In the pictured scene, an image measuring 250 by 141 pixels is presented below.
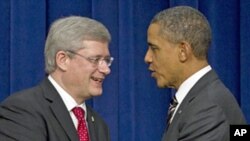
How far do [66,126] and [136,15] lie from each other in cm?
94

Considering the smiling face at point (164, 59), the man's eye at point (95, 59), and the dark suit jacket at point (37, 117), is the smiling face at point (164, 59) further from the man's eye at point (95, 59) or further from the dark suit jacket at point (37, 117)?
the dark suit jacket at point (37, 117)

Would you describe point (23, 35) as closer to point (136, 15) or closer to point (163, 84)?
point (136, 15)

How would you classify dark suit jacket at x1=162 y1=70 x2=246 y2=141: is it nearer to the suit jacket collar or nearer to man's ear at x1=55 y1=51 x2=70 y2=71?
the suit jacket collar

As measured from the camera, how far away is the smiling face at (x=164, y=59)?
1.90m

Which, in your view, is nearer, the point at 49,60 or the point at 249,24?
the point at 49,60

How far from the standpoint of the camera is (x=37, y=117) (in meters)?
1.85

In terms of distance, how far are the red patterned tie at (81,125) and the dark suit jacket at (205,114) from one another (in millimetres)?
261

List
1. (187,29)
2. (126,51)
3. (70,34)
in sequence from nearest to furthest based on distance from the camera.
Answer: (187,29) → (70,34) → (126,51)

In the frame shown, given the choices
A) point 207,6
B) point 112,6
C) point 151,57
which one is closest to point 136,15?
point 112,6

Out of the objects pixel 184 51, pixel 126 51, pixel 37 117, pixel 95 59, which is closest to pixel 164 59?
pixel 184 51

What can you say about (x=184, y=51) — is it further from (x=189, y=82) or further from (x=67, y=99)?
(x=67, y=99)

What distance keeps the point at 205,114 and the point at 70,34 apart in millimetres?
463

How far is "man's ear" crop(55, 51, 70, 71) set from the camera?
199cm

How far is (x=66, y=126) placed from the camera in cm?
191
